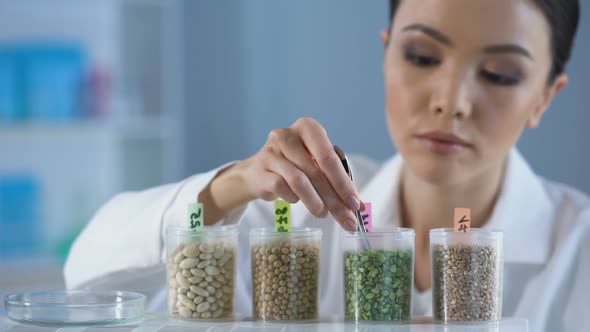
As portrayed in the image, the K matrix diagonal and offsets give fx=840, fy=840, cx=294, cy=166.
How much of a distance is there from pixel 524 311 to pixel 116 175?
1.90m

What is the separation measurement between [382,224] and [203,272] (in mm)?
595

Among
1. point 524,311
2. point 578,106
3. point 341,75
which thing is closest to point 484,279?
point 524,311

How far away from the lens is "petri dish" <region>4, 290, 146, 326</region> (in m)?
0.97

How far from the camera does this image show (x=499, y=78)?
138cm

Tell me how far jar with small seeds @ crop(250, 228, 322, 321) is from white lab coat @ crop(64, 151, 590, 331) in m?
0.21

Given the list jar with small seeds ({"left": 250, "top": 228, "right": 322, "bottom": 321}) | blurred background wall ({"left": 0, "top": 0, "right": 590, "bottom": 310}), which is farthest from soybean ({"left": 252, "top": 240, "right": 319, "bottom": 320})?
blurred background wall ({"left": 0, "top": 0, "right": 590, "bottom": 310})

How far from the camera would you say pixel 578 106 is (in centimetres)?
265

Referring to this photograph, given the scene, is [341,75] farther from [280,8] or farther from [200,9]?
[200,9]

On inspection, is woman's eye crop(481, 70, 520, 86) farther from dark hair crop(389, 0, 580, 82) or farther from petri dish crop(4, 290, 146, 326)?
petri dish crop(4, 290, 146, 326)

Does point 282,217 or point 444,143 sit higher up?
point 444,143

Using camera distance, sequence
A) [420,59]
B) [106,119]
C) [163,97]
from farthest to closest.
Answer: [163,97]
[106,119]
[420,59]

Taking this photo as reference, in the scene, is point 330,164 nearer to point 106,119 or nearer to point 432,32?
point 432,32

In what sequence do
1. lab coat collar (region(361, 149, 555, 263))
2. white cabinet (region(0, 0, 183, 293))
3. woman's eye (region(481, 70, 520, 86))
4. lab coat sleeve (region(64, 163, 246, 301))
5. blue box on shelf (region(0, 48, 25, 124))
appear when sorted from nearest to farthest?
lab coat sleeve (region(64, 163, 246, 301)), woman's eye (region(481, 70, 520, 86)), lab coat collar (region(361, 149, 555, 263)), blue box on shelf (region(0, 48, 25, 124)), white cabinet (region(0, 0, 183, 293))

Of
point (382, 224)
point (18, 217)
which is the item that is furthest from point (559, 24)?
point (18, 217)
